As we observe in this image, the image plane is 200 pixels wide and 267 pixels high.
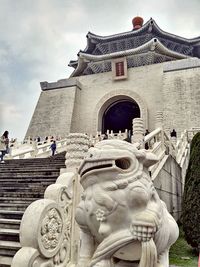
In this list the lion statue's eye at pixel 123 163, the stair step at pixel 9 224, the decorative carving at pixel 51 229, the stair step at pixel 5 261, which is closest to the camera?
the lion statue's eye at pixel 123 163

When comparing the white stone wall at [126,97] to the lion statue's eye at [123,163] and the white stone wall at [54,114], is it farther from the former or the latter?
the lion statue's eye at [123,163]

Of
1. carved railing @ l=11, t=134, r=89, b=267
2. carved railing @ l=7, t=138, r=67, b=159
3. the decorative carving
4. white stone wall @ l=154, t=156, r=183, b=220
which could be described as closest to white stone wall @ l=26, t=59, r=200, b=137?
carved railing @ l=7, t=138, r=67, b=159

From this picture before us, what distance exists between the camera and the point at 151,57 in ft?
69.5

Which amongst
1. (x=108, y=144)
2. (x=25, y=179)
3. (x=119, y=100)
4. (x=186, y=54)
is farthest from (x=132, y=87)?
(x=108, y=144)

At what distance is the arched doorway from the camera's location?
22.9 meters

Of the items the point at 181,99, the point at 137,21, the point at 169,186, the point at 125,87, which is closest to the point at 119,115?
the point at 125,87

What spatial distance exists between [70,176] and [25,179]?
240cm

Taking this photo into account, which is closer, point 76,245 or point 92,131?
point 76,245

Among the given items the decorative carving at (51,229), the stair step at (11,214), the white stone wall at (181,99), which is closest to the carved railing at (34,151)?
the stair step at (11,214)

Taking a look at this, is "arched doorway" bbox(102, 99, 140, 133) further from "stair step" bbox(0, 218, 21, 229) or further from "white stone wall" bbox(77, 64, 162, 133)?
"stair step" bbox(0, 218, 21, 229)

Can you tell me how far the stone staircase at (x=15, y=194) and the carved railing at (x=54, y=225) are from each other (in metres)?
0.73

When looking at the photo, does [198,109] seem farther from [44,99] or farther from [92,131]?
[44,99]

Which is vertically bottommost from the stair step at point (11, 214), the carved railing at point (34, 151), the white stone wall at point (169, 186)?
the stair step at point (11, 214)

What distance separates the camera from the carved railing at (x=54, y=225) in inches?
136
